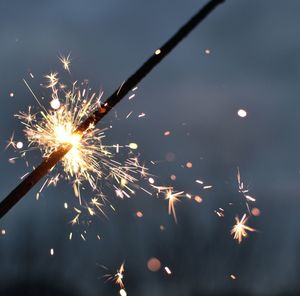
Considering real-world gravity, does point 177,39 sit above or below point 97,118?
above

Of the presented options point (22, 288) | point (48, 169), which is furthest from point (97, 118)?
point (22, 288)

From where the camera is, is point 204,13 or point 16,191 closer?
point 204,13

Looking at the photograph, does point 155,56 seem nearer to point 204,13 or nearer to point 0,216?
point 204,13

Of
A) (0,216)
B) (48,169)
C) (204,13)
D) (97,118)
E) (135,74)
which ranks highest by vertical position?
(204,13)

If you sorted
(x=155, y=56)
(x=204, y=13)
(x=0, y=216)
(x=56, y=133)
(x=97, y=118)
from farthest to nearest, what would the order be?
(x=56, y=133) < (x=0, y=216) < (x=97, y=118) < (x=155, y=56) < (x=204, y=13)

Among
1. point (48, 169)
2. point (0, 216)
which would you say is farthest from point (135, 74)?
point (0, 216)

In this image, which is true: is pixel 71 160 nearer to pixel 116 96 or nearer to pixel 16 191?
pixel 16 191

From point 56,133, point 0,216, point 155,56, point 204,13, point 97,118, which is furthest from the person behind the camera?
point 56,133
